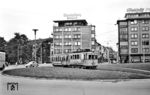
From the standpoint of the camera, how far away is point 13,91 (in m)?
7.93

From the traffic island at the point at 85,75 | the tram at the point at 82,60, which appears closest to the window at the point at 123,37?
the tram at the point at 82,60

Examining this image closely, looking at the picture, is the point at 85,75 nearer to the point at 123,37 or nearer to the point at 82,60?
the point at 82,60

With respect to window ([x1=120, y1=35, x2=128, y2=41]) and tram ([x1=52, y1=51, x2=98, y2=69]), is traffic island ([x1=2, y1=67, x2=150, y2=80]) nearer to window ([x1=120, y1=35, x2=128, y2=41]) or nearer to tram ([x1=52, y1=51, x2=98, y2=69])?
tram ([x1=52, y1=51, x2=98, y2=69])

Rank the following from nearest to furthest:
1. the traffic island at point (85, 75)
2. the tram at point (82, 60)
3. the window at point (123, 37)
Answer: the traffic island at point (85, 75)
the tram at point (82, 60)
the window at point (123, 37)

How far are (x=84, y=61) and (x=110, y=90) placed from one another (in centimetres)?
2242

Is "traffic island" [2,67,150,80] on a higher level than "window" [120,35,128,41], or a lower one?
lower

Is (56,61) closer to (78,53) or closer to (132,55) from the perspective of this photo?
(78,53)

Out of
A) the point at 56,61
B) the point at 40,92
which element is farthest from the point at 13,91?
the point at 56,61

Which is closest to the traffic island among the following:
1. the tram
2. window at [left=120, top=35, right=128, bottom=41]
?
the tram

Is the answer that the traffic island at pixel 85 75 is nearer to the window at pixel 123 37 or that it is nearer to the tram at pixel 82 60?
the tram at pixel 82 60

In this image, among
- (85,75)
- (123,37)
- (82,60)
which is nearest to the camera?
(85,75)

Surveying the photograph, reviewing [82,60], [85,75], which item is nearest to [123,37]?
[82,60]

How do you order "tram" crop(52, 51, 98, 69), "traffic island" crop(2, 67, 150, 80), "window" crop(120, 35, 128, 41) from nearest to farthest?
"traffic island" crop(2, 67, 150, 80) → "tram" crop(52, 51, 98, 69) → "window" crop(120, 35, 128, 41)

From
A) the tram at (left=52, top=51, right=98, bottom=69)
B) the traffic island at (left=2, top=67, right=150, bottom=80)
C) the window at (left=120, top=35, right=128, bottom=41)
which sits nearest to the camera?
the traffic island at (left=2, top=67, right=150, bottom=80)
